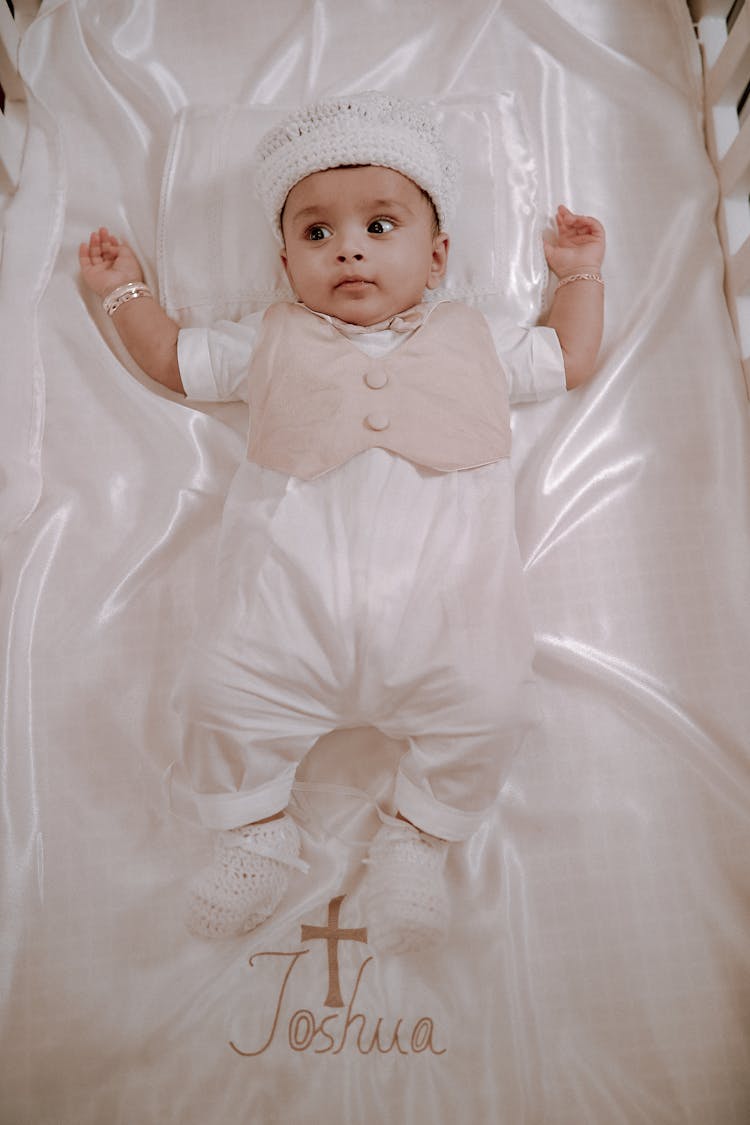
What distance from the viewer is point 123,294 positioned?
53.4 inches

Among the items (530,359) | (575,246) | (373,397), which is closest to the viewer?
(373,397)

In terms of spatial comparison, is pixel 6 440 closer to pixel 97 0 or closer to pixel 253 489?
pixel 253 489

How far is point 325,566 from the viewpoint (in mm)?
1107

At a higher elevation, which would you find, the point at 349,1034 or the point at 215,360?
the point at 215,360

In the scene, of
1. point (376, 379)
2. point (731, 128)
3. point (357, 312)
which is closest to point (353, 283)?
point (357, 312)

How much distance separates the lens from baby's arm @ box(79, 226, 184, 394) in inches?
51.9

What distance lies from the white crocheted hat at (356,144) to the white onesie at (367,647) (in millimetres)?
386

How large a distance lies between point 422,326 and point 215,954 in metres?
0.82

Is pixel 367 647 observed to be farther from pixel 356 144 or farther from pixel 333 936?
pixel 356 144

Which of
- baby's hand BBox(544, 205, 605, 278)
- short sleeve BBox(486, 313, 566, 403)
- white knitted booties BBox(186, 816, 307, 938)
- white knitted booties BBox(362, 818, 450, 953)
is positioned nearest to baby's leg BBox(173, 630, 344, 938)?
white knitted booties BBox(186, 816, 307, 938)

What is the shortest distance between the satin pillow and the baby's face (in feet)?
0.48

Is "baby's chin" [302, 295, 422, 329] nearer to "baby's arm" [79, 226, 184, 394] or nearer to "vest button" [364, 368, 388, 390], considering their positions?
"vest button" [364, 368, 388, 390]

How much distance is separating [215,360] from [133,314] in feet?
0.53

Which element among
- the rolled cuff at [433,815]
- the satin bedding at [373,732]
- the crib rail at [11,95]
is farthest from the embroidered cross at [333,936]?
the crib rail at [11,95]
